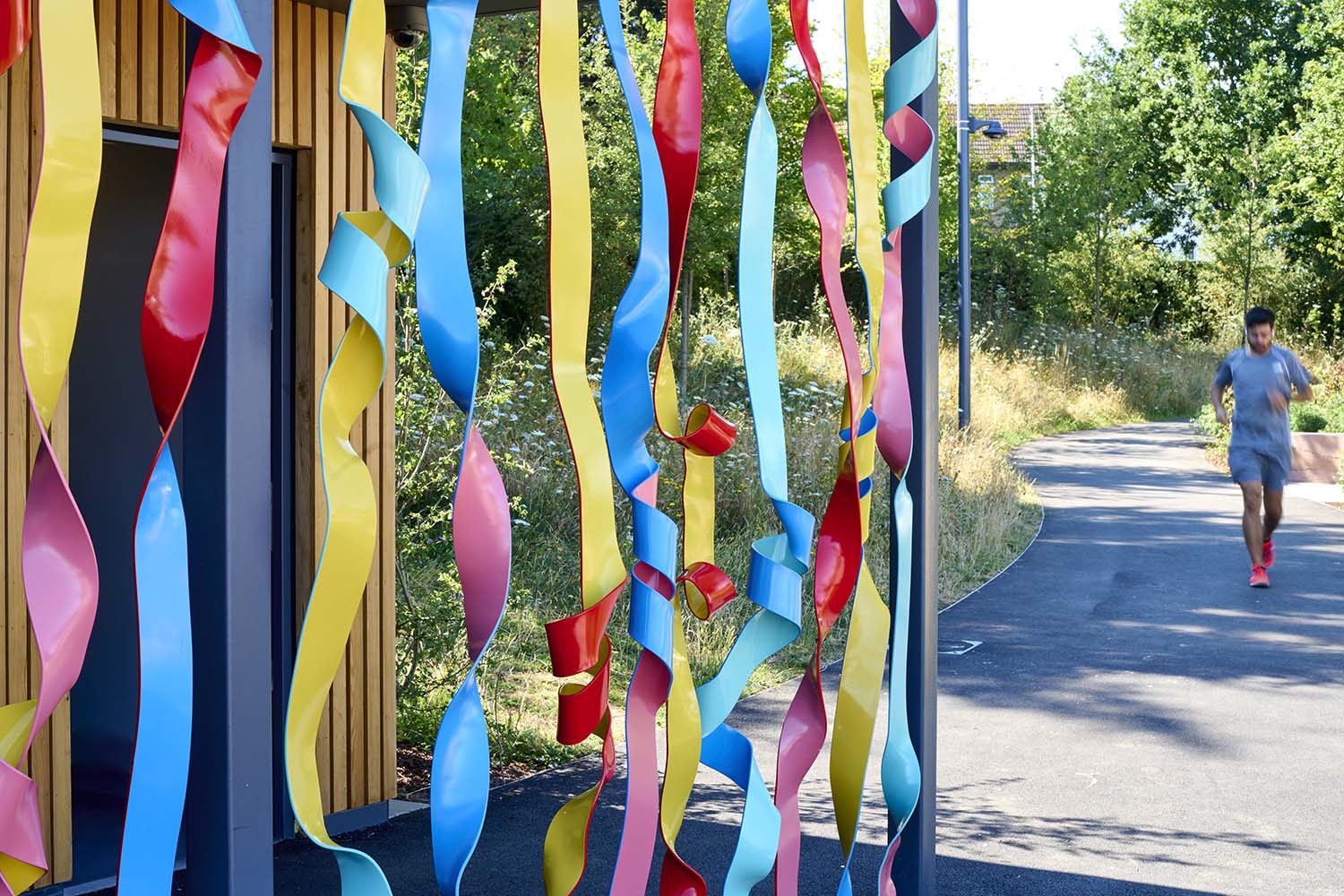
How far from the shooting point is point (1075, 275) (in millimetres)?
30984

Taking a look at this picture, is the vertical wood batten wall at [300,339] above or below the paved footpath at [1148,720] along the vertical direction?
above

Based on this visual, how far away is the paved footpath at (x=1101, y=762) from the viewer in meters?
5.00

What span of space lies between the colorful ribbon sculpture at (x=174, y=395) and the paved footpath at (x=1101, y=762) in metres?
3.63

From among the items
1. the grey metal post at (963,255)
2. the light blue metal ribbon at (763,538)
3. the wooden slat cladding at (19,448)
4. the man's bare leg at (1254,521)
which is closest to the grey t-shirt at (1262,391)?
the man's bare leg at (1254,521)

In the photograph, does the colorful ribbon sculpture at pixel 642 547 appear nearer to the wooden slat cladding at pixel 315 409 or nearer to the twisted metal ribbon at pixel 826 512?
the twisted metal ribbon at pixel 826 512

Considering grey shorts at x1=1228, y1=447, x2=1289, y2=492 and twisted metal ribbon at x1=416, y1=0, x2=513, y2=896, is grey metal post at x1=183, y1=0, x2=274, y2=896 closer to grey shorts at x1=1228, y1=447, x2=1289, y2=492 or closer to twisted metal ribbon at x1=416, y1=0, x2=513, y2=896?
twisted metal ribbon at x1=416, y1=0, x2=513, y2=896

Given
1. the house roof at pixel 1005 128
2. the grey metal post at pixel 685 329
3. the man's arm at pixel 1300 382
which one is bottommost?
the man's arm at pixel 1300 382

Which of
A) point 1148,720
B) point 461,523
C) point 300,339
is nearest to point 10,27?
point 461,523

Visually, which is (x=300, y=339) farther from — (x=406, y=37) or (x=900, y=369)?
(x=900, y=369)

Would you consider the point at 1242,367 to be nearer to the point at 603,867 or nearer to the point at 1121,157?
the point at 603,867

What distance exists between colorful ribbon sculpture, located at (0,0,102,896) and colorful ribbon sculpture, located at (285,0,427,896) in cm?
22

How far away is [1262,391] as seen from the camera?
10.2 metres

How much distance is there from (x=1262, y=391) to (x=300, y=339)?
7492mm

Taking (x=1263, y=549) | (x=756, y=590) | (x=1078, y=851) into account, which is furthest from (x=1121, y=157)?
(x=756, y=590)
